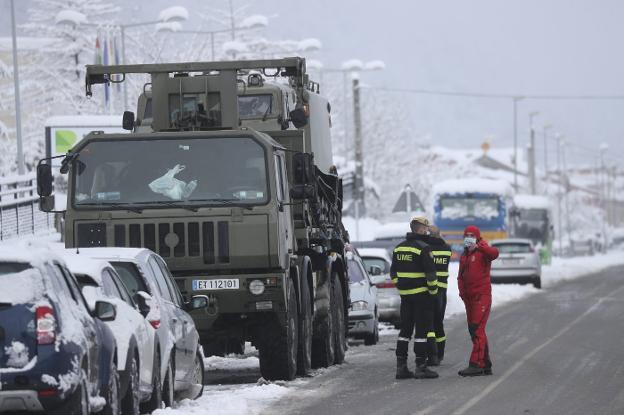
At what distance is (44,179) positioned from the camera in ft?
57.6

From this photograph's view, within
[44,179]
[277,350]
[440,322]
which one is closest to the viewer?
[44,179]

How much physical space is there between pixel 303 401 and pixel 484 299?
3.91m

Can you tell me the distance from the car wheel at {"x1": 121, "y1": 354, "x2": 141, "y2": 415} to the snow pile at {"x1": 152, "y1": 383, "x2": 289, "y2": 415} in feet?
2.91

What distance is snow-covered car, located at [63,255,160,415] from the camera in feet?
40.4

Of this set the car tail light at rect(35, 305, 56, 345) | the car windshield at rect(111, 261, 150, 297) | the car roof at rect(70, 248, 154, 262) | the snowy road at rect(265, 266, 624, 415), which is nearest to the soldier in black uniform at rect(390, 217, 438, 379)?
the snowy road at rect(265, 266, 624, 415)

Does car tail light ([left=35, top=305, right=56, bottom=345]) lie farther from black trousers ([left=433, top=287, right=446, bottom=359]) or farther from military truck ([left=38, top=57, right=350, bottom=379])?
black trousers ([left=433, top=287, right=446, bottom=359])

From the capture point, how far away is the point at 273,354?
60.3ft

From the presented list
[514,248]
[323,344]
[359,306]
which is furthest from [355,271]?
[514,248]

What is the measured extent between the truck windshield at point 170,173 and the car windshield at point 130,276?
138 inches

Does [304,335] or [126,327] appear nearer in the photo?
[126,327]

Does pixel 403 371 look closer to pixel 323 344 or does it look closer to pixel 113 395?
pixel 323 344

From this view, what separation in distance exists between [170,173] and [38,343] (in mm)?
7555

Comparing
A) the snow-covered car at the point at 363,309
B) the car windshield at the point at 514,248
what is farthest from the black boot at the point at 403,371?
the car windshield at the point at 514,248

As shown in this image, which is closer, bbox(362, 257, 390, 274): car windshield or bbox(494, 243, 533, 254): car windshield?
bbox(362, 257, 390, 274): car windshield
